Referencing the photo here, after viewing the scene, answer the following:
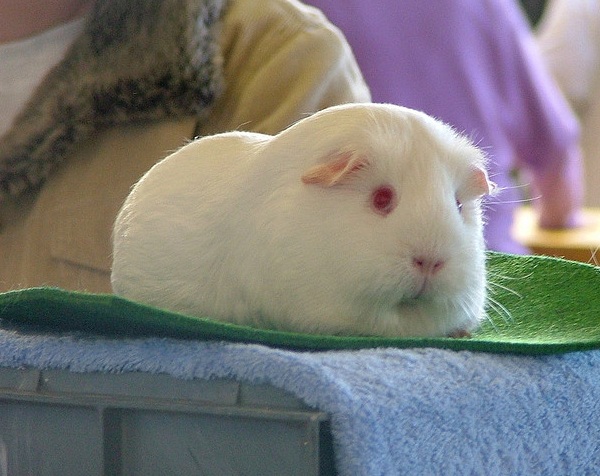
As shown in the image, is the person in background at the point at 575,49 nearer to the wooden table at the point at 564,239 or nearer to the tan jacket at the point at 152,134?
the wooden table at the point at 564,239

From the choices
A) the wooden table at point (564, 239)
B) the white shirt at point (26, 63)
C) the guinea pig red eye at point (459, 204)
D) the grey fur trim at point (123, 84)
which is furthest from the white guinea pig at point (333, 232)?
the wooden table at point (564, 239)

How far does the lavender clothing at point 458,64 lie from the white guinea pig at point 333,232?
3.52 ft

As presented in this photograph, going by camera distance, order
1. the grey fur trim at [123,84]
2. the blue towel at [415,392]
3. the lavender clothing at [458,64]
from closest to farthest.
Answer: the blue towel at [415,392] → the grey fur trim at [123,84] → the lavender clothing at [458,64]

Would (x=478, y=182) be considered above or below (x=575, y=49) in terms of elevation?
above

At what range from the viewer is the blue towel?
1.90ft

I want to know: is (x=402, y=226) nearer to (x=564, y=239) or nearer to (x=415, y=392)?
(x=415, y=392)

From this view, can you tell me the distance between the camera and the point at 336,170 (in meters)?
0.73

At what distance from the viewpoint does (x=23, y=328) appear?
76 cm

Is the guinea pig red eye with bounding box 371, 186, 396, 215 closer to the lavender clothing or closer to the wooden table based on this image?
the lavender clothing

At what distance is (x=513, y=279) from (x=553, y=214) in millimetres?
1694

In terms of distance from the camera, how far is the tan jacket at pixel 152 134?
1.45m

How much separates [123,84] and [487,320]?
2.52 ft

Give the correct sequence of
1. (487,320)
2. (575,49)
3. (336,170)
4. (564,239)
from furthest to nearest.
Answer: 1. (575,49)
2. (564,239)
3. (487,320)
4. (336,170)

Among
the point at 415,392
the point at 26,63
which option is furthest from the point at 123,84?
the point at 415,392
